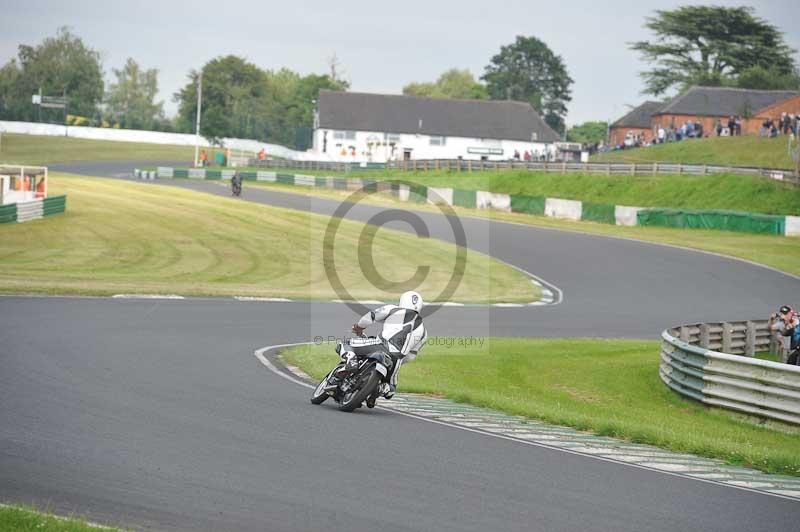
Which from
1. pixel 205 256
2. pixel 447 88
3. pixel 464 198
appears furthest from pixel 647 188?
pixel 447 88

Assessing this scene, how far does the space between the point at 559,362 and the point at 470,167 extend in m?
55.9

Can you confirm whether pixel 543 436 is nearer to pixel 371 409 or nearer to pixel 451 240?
pixel 371 409

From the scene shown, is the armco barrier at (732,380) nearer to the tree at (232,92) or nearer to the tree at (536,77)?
the tree at (232,92)

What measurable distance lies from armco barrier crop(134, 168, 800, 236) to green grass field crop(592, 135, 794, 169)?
1300cm

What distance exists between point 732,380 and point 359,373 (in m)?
7.31

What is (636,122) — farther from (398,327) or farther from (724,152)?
(398,327)

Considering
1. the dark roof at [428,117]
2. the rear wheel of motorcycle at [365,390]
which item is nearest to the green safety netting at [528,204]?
the dark roof at [428,117]

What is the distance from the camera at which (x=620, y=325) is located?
27.2 metres

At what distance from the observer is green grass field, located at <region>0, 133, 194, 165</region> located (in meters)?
101

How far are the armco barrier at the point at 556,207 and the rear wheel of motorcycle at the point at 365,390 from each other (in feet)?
138

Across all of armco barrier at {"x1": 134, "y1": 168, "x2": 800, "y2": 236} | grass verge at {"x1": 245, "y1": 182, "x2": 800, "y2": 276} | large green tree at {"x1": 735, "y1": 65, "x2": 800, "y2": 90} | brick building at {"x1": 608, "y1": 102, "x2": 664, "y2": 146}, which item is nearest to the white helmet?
grass verge at {"x1": 245, "y1": 182, "x2": 800, "y2": 276}

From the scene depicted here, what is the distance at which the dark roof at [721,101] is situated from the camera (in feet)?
298

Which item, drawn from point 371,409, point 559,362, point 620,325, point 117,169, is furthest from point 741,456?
point 117,169

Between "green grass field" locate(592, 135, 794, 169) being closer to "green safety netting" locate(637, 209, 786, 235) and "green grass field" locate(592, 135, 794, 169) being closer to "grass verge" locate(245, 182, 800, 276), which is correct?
"green safety netting" locate(637, 209, 786, 235)
